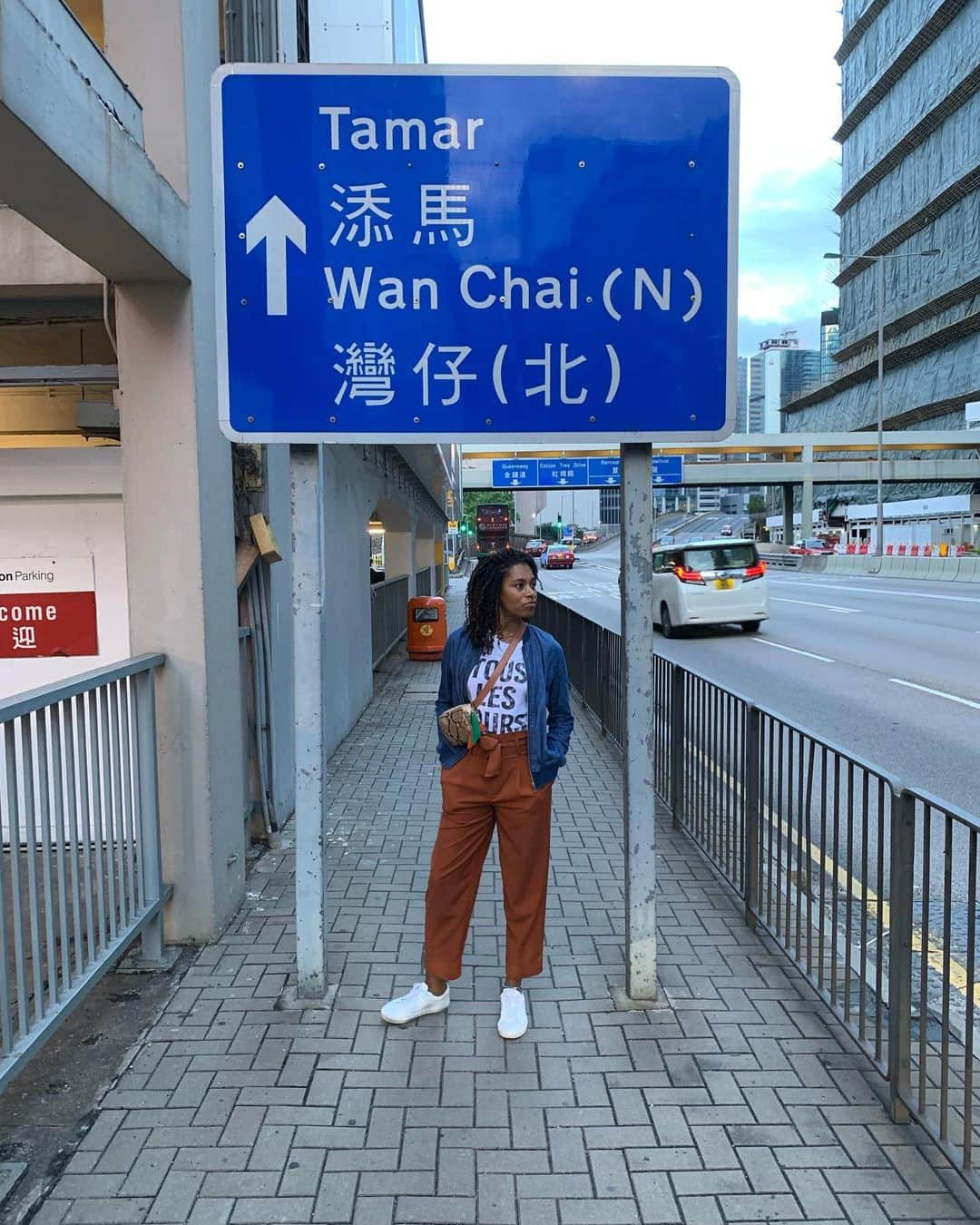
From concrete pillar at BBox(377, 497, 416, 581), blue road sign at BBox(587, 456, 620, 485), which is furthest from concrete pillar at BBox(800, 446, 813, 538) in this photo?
concrete pillar at BBox(377, 497, 416, 581)

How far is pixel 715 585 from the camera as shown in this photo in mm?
16859

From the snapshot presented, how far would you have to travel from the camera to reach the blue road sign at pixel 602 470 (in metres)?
36.8

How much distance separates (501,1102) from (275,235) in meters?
3.10

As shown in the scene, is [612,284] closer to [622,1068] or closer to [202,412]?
[202,412]

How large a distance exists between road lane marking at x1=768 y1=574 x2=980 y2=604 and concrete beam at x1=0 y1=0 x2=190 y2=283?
22.3 meters

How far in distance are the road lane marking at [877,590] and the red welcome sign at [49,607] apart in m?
21.8

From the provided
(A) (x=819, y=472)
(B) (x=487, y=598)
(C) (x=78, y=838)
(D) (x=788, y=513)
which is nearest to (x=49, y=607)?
(C) (x=78, y=838)

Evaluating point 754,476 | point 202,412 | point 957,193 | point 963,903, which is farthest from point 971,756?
point 957,193

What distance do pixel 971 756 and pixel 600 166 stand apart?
6.07m

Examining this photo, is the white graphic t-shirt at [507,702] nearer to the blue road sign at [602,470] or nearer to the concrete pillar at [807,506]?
the blue road sign at [602,470]

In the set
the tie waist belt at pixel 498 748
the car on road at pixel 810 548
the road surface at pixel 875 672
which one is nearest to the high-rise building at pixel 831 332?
the car on road at pixel 810 548

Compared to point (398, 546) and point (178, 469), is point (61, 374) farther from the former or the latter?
point (398, 546)

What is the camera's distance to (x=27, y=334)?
6027 millimetres

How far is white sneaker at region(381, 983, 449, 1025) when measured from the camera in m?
3.48
